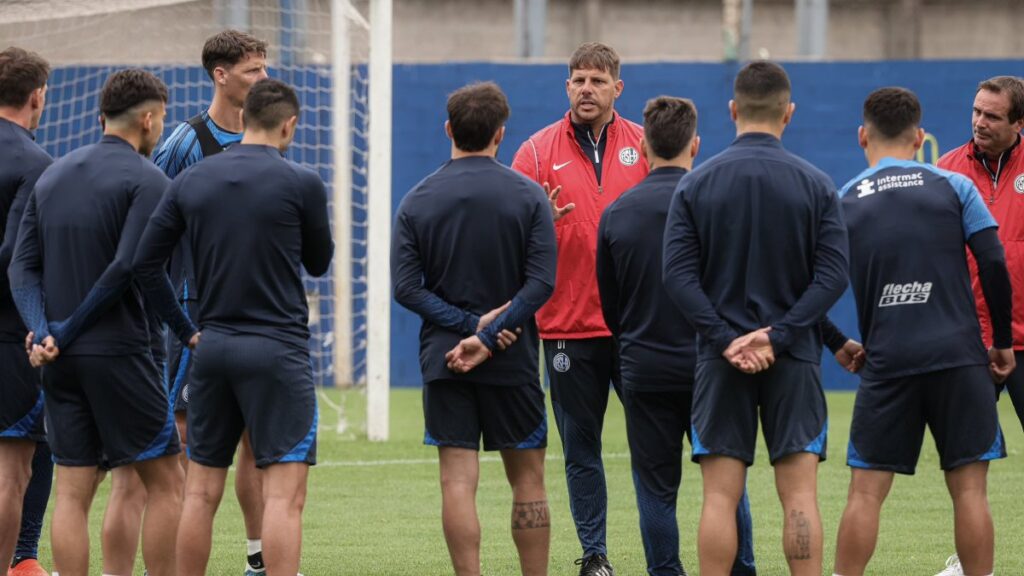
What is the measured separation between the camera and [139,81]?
5.47 m

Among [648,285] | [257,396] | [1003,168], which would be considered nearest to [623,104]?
[1003,168]

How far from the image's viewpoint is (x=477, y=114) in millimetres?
5500

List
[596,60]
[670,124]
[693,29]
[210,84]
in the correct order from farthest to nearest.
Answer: [693,29] < [210,84] < [596,60] < [670,124]

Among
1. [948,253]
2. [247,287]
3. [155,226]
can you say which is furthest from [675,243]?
[155,226]

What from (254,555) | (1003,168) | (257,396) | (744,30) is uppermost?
(744,30)

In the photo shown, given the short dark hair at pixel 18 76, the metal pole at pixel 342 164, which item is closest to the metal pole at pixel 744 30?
the metal pole at pixel 342 164

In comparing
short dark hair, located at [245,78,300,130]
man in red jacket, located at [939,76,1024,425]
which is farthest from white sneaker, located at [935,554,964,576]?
short dark hair, located at [245,78,300,130]

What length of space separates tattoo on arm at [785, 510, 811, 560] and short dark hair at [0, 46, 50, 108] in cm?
332

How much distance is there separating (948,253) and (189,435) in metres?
2.74

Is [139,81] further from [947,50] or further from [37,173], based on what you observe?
[947,50]

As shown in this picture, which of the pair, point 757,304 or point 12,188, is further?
point 12,188

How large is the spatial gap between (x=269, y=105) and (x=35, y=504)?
7.33 ft

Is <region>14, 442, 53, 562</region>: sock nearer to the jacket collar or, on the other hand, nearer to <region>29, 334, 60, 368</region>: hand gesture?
<region>29, 334, 60, 368</region>: hand gesture

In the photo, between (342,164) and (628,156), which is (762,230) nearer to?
(628,156)
